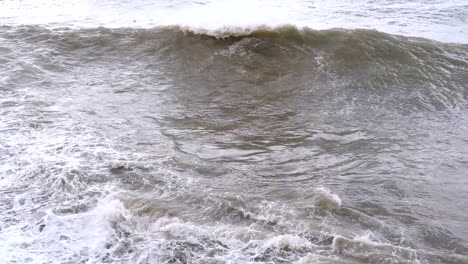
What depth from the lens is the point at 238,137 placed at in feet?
18.9

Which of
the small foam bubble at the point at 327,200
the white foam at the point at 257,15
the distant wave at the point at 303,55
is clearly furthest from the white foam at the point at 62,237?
the white foam at the point at 257,15

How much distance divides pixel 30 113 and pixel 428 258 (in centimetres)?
484

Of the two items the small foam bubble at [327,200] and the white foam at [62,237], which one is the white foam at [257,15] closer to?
the small foam bubble at [327,200]

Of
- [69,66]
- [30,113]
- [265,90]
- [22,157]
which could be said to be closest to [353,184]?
[265,90]

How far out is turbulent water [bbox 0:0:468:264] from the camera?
3.89m

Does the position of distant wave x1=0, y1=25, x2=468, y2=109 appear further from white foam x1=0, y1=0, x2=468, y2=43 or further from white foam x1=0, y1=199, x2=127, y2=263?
white foam x1=0, y1=199, x2=127, y2=263

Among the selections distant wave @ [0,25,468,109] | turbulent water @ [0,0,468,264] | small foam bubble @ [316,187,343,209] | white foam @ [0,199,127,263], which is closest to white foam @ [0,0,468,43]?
turbulent water @ [0,0,468,264]

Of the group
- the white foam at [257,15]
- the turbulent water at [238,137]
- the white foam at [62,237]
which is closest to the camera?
the white foam at [62,237]

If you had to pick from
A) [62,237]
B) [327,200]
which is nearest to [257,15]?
[327,200]

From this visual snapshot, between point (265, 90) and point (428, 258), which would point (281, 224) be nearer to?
point (428, 258)

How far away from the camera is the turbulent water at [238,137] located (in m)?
3.89

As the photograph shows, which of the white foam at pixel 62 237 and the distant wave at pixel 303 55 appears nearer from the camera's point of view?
the white foam at pixel 62 237

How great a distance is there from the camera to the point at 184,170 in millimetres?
4934

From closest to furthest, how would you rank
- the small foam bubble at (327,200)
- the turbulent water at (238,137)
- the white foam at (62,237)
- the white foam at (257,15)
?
the white foam at (62,237) < the turbulent water at (238,137) < the small foam bubble at (327,200) < the white foam at (257,15)
